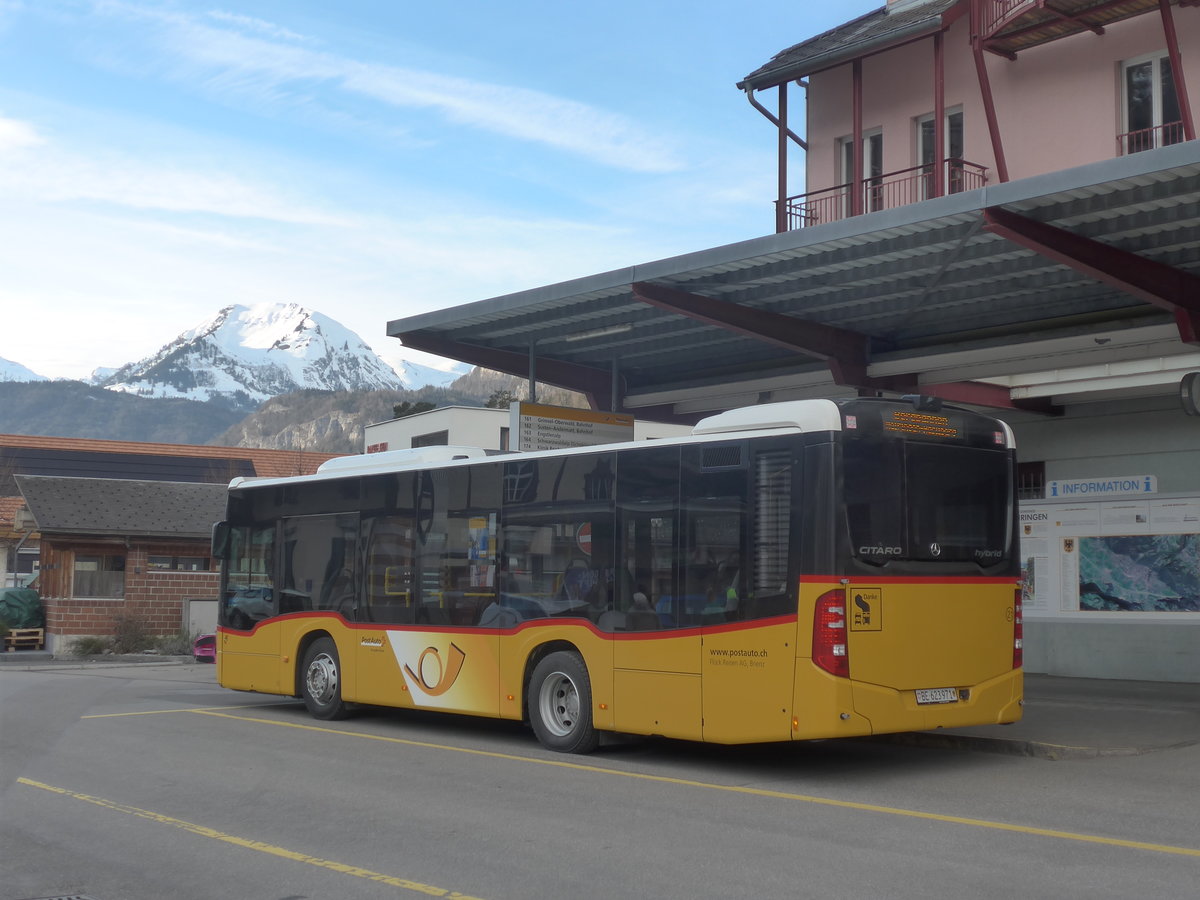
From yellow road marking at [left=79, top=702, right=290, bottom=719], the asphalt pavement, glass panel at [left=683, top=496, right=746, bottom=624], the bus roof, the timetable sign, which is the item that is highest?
the timetable sign

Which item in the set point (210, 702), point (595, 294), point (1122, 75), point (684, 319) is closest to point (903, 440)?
point (595, 294)

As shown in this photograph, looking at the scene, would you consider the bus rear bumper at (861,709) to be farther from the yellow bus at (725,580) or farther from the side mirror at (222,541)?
the side mirror at (222,541)

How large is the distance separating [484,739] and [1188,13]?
1411 cm

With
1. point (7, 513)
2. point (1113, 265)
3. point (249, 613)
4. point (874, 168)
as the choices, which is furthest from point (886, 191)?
point (7, 513)

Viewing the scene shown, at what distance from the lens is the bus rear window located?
10320mm

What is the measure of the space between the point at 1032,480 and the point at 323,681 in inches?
414

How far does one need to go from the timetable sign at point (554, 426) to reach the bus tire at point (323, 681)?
3791 millimetres

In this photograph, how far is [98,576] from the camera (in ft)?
118

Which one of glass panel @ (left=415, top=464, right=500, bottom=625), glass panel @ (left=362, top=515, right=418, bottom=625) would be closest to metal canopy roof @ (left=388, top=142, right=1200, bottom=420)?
glass panel @ (left=415, top=464, right=500, bottom=625)

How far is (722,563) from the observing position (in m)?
10.7

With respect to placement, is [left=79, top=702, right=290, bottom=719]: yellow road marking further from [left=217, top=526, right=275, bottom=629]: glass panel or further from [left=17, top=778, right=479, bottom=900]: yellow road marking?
[left=17, top=778, right=479, bottom=900]: yellow road marking

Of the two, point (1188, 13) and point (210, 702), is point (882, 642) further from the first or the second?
point (1188, 13)

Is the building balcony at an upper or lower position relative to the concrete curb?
upper

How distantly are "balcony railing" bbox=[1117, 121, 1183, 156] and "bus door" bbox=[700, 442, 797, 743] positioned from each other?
11245mm
